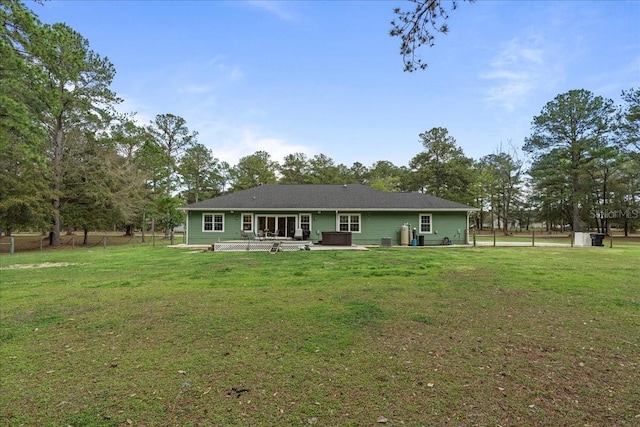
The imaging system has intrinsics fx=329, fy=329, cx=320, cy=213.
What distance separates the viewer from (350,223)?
66.6 ft

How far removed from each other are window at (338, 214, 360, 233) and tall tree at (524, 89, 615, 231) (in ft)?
80.8

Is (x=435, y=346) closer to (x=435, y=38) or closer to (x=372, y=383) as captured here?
(x=372, y=383)

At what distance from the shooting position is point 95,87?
23.3 meters

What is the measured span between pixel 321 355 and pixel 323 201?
17.6 metres

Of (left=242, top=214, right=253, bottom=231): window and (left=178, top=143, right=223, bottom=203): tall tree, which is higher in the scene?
(left=178, top=143, right=223, bottom=203): tall tree

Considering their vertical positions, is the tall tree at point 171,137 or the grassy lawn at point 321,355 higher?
the tall tree at point 171,137

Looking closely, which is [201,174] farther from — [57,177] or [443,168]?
[443,168]

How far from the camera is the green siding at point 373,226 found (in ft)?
65.9

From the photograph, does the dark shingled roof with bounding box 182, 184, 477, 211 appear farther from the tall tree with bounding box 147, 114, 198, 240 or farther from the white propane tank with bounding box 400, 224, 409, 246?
the tall tree with bounding box 147, 114, 198, 240

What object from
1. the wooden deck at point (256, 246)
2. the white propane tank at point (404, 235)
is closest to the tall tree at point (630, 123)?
the white propane tank at point (404, 235)

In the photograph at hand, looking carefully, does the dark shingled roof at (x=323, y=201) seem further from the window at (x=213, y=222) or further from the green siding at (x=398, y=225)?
the window at (x=213, y=222)

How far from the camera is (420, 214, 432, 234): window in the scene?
20.2 m

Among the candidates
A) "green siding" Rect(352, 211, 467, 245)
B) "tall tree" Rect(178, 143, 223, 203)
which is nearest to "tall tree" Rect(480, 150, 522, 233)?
"green siding" Rect(352, 211, 467, 245)

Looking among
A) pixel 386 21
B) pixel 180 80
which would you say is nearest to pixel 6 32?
pixel 180 80
